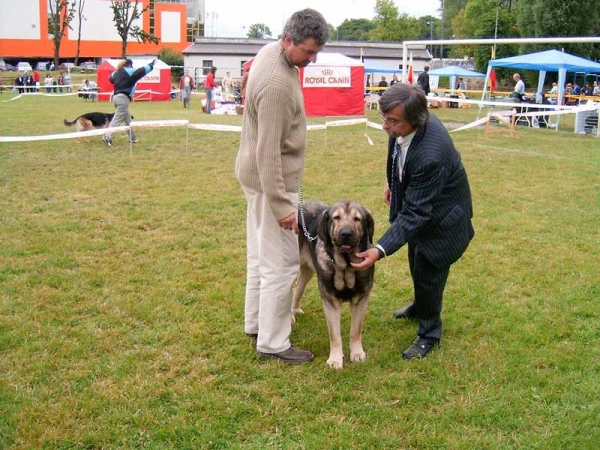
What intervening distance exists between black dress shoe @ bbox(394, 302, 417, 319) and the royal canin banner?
16074 mm

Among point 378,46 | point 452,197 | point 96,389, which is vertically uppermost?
point 378,46

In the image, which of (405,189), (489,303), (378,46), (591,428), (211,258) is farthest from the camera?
(378,46)

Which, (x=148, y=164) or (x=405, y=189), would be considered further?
(x=148, y=164)

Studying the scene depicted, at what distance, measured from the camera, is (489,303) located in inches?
191

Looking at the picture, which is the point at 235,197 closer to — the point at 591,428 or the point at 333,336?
the point at 333,336

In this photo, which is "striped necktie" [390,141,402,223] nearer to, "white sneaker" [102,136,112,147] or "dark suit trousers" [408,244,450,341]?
"dark suit trousers" [408,244,450,341]

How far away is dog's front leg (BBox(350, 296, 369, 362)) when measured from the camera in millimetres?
3803

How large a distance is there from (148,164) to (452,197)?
830 centimetres

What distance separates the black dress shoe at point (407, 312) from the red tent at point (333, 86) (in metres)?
15.8

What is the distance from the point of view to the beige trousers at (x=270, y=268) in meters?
3.63

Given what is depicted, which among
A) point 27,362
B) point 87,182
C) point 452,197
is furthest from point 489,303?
point 87,182

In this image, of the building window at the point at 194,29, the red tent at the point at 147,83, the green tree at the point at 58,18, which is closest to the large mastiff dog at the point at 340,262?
the red tent at the point at 147,83

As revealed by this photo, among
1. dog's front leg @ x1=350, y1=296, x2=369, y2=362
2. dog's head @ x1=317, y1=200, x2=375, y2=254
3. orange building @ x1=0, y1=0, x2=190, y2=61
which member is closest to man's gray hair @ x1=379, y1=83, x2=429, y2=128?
dog's head @ x1=317, y1=200, x2=375, y2=254

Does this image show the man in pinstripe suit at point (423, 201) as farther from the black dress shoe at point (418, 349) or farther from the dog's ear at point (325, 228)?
the dog's ear at point (325, 228)
